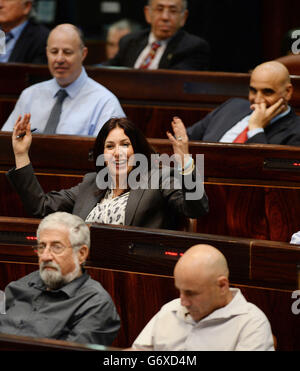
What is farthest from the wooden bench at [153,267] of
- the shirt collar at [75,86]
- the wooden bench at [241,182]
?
the shirt collar at [75,86]

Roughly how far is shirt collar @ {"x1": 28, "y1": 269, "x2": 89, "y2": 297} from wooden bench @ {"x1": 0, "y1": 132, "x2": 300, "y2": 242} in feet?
2.03

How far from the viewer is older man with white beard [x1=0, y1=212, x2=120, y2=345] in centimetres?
167

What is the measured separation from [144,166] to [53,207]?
0.27 meters

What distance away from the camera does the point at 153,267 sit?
181cm

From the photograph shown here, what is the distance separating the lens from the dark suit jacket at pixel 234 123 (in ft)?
8.16

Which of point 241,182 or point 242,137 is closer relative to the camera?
point 241,182

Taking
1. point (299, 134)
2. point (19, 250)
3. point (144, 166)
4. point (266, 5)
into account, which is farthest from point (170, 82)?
point (266, 5)

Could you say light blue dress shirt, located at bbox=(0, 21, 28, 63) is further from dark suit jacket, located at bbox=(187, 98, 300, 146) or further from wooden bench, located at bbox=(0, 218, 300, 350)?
wooden bench, located at bbox=(0, 218, 300, 350)

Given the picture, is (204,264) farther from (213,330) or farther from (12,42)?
(12,42)

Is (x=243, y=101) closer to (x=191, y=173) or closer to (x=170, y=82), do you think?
(x=170, y=82)

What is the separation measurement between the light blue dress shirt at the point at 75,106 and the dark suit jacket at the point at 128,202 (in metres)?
0.52

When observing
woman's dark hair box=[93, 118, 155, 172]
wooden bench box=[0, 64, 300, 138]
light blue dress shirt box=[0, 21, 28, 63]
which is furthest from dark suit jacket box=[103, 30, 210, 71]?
woman's dark hair box=[93, 118, 155, 172]

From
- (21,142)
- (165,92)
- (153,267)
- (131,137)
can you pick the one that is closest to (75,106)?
(165,92)

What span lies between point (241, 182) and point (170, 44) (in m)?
1.15
